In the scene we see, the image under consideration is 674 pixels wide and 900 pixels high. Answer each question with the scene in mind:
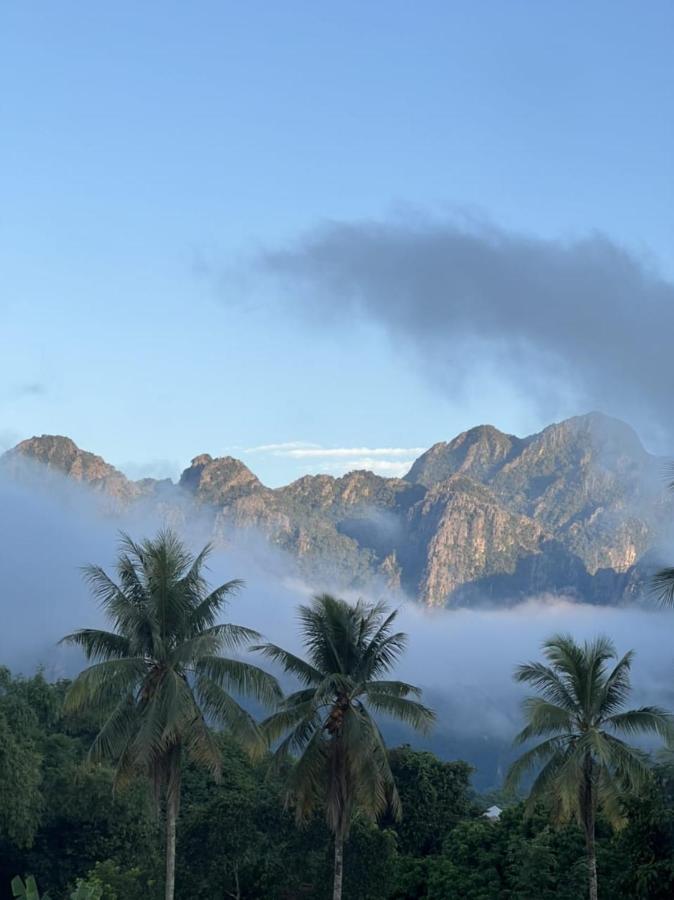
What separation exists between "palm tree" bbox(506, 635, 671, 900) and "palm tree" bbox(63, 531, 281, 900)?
816 cm

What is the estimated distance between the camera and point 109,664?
1204 inches

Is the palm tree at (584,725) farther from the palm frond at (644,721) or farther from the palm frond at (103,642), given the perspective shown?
the palm frond at (103,642)

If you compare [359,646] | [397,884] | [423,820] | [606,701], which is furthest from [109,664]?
[423,820]

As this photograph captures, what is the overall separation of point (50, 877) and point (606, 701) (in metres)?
26.8

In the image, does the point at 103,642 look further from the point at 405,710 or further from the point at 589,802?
the point at 589,802

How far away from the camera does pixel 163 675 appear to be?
103 ft

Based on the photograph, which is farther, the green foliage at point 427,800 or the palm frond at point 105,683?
the green foliage at point 427,800

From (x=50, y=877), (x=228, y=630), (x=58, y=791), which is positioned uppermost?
(x=228, y=630)

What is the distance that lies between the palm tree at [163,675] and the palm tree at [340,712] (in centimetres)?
262

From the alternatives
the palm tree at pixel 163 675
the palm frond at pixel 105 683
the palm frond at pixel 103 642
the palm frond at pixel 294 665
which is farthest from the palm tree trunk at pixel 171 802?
the palm frond at pixel 294 665

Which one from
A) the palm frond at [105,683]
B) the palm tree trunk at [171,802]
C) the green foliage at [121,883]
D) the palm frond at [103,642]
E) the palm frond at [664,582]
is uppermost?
the palm frond at [664,582]

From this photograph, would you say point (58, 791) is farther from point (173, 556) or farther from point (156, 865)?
point (173, 556)

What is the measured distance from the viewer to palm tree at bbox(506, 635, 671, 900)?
33750mm

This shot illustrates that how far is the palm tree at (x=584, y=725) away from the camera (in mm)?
33750
